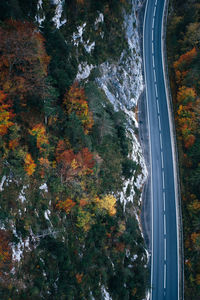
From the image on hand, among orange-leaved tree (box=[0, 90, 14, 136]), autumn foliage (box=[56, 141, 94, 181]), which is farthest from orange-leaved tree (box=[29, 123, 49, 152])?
orange-leaved tree (box=[0, 90, 14, 136])

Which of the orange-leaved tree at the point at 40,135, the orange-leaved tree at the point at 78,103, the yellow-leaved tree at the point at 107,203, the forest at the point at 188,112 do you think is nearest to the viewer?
the orange-leaved tree at the point at 40,135

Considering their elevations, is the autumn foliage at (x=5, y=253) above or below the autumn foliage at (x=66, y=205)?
below

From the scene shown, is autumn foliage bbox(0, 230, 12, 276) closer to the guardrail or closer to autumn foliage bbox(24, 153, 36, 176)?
autumn foliage bbox(24, 153, 36, 176)

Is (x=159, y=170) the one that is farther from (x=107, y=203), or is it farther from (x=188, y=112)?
(x=107, y=203)

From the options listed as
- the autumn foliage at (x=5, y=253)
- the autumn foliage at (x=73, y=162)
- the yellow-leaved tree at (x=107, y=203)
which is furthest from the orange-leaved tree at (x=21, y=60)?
the yellow-leaved tree at (x=107, y=203)

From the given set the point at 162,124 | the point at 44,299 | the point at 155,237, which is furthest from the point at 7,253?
the point at 162,124

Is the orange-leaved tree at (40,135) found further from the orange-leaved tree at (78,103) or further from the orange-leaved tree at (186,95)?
the orange-leaved tree at (186,95)

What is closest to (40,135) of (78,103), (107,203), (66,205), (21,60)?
(78,103)

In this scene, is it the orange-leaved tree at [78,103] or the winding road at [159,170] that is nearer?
the orange-leaved tree at [78,103]

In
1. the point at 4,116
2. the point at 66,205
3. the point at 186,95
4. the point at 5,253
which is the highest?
the point at 186,95
